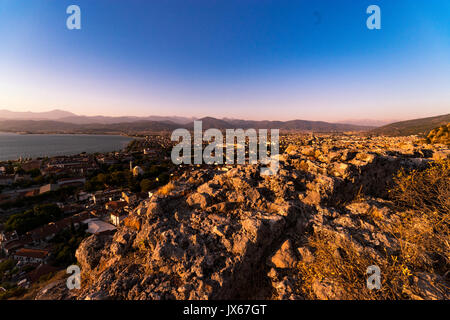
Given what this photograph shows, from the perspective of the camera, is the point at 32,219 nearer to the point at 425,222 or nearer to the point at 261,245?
the point at 261,245

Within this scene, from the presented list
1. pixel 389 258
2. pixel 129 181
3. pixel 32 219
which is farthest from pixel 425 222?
pixel 129 181

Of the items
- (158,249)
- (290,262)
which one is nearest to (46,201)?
(158,249)

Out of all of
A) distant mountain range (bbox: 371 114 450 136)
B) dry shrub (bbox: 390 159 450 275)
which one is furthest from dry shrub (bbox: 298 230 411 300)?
distant mountain range (bbox: 371 114 450 136)

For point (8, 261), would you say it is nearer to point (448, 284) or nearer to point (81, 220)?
point (81, 220)

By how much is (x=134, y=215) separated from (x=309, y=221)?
4418 millimetres

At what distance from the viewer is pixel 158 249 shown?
339 centimetres

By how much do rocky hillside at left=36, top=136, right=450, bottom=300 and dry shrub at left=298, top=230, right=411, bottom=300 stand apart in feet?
0.05

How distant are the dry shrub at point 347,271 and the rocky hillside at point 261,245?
0.02 metres

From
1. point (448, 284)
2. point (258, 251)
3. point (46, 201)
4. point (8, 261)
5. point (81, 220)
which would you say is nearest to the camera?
point (448, 284)

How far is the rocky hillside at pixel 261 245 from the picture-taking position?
293 centimetres

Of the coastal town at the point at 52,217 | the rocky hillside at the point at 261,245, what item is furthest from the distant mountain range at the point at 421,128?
the coastal town at the point at 52,217

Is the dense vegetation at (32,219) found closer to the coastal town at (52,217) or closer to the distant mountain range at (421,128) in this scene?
the coastal town at (52,217)

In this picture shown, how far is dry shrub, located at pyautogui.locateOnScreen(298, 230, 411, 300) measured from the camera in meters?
2.75

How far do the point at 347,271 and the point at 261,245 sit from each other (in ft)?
4.86
